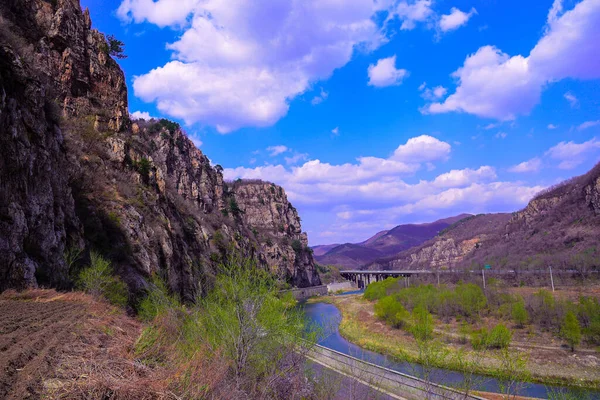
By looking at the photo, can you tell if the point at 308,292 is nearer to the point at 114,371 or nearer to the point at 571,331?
the point at 571,331

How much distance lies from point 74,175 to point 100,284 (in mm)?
13977

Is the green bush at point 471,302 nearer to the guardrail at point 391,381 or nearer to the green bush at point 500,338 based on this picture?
the green bush at point 500,338

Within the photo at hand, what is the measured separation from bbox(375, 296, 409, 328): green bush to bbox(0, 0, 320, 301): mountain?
27355mm

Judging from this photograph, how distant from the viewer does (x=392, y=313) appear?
53.8 metres

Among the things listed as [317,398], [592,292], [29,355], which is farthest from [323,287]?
[29,355]

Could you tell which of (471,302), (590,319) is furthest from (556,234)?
(590,319)

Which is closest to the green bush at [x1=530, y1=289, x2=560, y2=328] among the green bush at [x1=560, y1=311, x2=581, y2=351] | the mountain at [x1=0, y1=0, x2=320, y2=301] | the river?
the green bush at [x1=560, y1=311, x2=581, y2=351]

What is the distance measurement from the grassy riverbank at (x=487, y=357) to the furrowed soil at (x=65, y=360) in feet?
59.3

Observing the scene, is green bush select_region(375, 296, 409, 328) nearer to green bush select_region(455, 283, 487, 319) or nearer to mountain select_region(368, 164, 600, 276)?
green bush select_region(455, 283, 487, 319)

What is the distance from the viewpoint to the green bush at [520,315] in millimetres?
45750

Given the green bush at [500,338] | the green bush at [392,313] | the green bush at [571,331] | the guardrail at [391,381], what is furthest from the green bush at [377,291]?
the guardrail at [391,381]

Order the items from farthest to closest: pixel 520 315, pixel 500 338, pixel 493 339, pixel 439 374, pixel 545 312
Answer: pixel 520 315, pixel 545 312, pixel 500 338, pixel 493 339, pixel 439 374

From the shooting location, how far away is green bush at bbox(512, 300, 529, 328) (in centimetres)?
4575

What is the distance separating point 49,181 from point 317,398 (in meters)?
19.5
